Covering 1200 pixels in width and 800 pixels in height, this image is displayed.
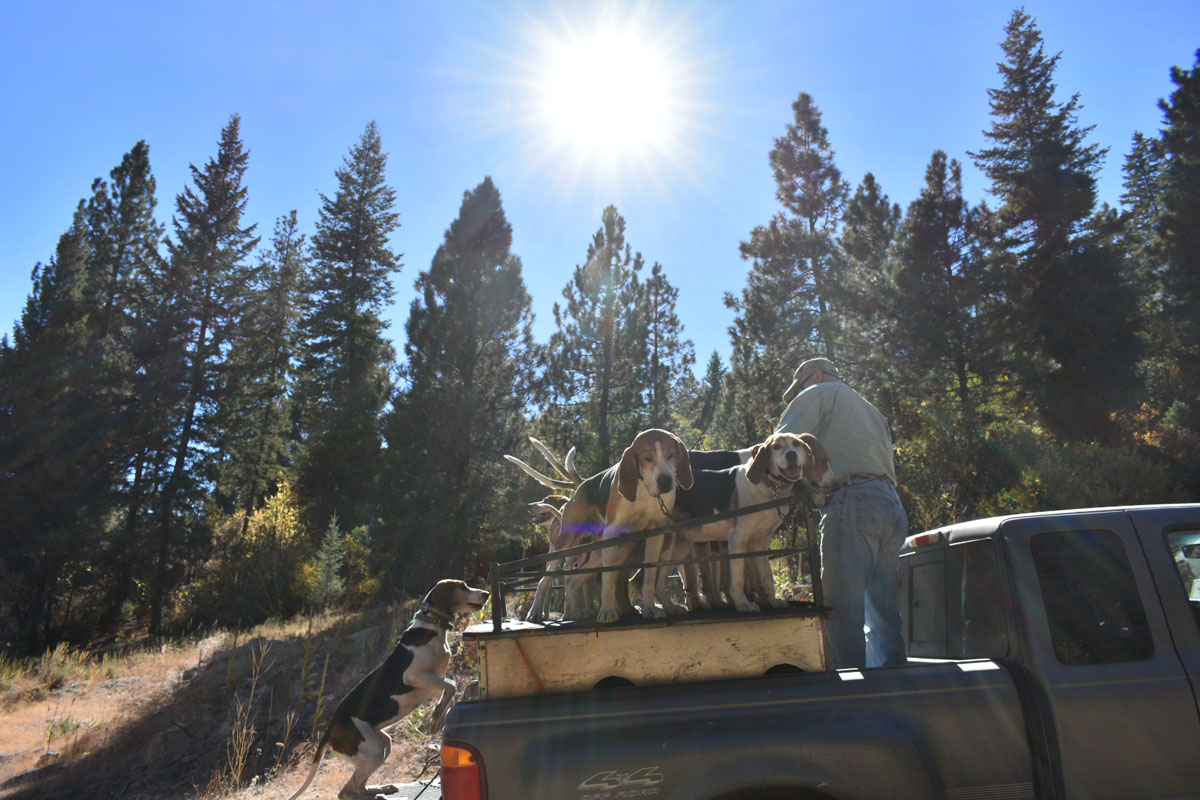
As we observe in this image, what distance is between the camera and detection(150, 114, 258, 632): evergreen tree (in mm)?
24359

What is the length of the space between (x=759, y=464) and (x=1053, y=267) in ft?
69.0

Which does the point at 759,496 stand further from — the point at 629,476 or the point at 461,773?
the point at 461,773

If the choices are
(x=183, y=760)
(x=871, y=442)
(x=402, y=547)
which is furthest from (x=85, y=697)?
(x=871, y=442)

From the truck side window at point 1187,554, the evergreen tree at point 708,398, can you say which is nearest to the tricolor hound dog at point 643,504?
the truck side window at point 1187,554

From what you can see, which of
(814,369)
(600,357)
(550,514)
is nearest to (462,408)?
(600,357)

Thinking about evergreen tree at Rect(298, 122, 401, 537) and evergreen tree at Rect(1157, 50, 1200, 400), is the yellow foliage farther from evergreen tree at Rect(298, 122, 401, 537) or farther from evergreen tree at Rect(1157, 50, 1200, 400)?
evergreen tree at Rect(1157, 50, 1200, 400)

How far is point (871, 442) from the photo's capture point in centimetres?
433

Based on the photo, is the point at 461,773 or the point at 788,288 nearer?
the point at 461,773

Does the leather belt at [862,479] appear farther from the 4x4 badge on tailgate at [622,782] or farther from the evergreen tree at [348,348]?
the evergreen tree at [348,348]

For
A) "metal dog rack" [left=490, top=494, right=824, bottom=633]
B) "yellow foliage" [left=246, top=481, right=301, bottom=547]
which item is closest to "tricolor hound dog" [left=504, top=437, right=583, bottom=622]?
"metal dog rack" [left=490, top=494, right=824, bottom=633]

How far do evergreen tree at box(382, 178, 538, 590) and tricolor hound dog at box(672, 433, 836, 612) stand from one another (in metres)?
19.3

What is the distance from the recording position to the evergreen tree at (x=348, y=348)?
88.4 ft

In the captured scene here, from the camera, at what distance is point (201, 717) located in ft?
38.7

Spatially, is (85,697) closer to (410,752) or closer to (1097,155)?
(410,752)
